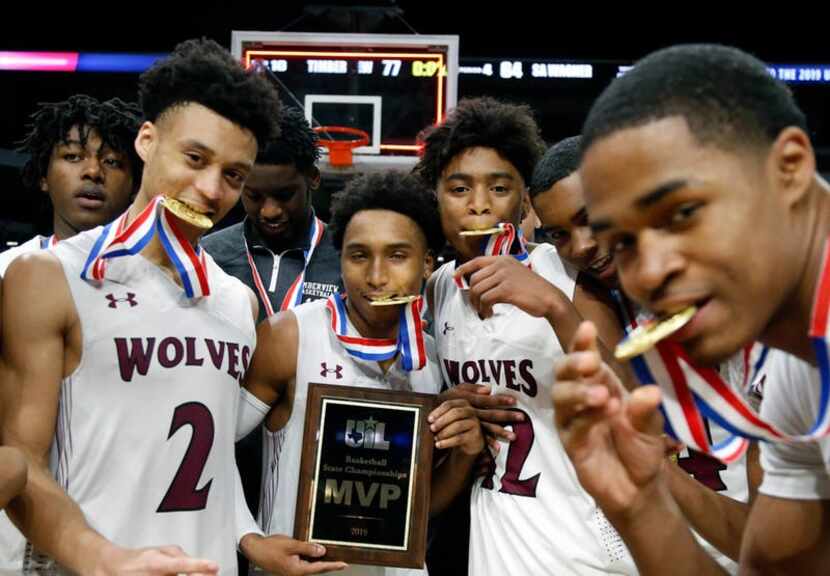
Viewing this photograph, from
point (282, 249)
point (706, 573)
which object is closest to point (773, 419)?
point (706, 573)

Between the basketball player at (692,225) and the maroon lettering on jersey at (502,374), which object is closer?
the basketball player at (692,225)

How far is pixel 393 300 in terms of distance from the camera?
2.76m

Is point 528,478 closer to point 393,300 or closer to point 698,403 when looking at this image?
point 393,300

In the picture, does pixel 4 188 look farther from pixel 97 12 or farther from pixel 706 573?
pixel 706 573

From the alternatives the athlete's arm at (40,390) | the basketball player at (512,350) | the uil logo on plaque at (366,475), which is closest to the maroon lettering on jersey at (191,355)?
the athlete's arm at (40,390)

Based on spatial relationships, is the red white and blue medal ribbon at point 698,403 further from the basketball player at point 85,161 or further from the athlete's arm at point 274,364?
the basketball player at point 85,161

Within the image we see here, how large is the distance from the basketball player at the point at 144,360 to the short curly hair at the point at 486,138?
0.81 metres

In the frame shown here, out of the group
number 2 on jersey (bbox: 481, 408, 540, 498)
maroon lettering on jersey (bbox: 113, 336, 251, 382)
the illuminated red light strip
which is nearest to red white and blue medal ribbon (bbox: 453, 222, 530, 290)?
number 2 on jersey (bbox: 481, 408, 540, 498)

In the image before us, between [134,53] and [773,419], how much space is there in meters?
10.7

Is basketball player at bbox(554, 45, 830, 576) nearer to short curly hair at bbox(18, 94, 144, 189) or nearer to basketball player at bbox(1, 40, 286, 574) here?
basketball player at bbox(1, 40, 286, 574)

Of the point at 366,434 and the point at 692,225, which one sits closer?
the point at 692,225

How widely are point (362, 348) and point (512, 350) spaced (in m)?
0.46

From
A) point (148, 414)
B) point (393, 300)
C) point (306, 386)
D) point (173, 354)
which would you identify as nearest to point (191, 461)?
point (148, 414)

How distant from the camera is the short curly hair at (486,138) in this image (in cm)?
311
